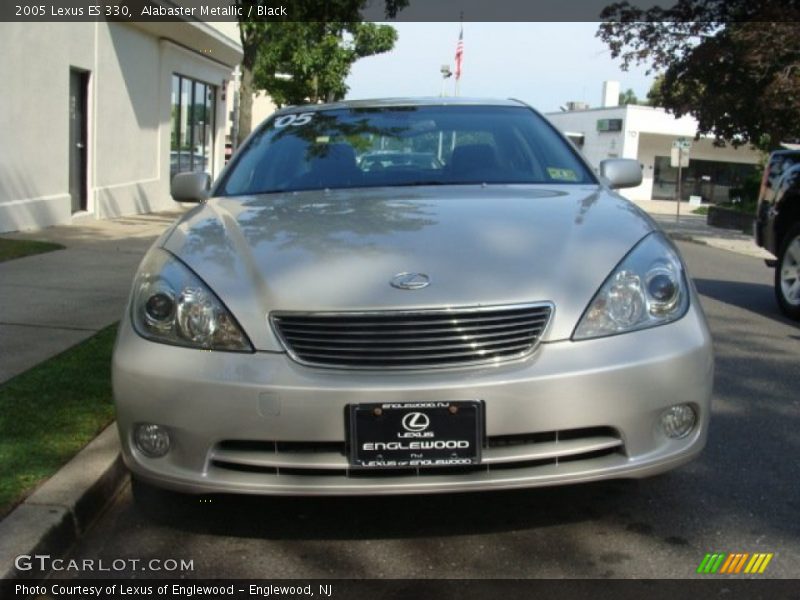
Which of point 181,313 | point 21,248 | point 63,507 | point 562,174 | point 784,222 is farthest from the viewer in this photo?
point 21,248

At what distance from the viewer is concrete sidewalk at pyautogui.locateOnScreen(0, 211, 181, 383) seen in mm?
5711

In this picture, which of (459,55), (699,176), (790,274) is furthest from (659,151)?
(790,274)

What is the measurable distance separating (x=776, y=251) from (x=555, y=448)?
20.1ft

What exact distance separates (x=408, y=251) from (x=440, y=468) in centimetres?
77

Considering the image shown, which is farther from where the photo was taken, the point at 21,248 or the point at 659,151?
the point at 659,151

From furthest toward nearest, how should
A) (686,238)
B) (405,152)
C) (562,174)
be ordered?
(686,238), (405,152), (562,174)

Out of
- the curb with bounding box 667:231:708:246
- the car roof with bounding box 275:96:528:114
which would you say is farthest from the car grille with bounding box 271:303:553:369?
the curb with bounding box 667:231:708:246

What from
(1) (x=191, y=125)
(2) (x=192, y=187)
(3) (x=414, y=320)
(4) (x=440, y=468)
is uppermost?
(1) (x=191, y=125)

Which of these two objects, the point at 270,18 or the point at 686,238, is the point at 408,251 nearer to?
the point at 270,18

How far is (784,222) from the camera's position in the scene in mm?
8109

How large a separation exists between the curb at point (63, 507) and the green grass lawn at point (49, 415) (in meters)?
0.06

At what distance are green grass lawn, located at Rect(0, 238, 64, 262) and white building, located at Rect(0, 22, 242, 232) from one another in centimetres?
117

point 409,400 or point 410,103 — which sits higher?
point 410,103

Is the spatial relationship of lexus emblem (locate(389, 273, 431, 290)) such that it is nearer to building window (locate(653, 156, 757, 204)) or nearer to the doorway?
the doorway
